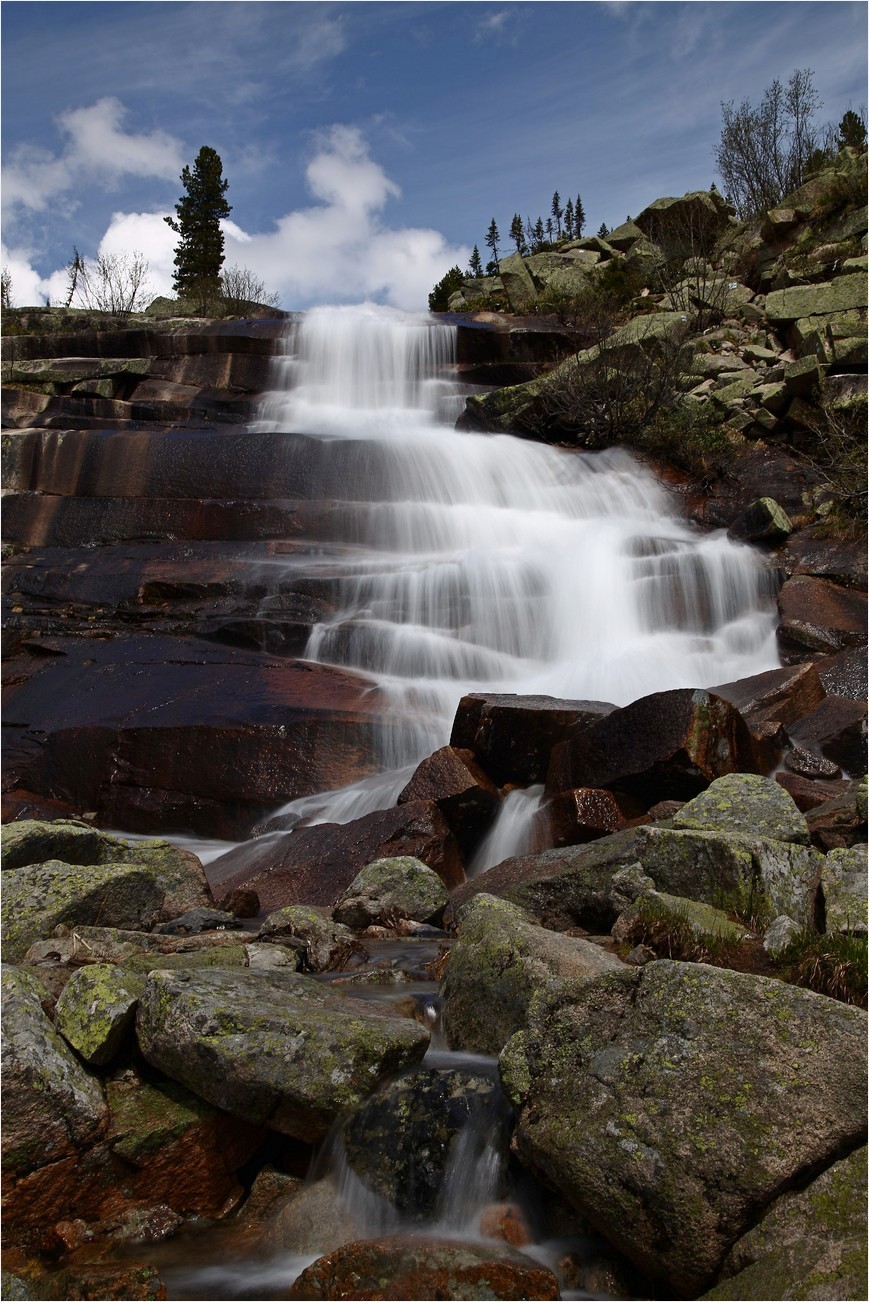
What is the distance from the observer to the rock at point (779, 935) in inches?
179

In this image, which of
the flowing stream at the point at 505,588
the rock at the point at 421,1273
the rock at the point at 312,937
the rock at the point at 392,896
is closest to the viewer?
the rock at the point at 421,1273

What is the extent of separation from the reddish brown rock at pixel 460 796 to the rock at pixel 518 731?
0.35 meters

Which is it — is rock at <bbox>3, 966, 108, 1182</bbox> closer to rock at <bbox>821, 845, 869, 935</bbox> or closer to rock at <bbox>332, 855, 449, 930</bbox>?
rock at <bbox>332, 855, 449, 930</bbox>

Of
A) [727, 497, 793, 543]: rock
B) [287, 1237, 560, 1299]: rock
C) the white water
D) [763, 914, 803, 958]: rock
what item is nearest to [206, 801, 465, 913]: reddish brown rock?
the white water

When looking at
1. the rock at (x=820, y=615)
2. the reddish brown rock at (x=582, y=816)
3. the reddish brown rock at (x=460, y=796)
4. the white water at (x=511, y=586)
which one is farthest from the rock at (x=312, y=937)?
the rock at (x=820, y=615)

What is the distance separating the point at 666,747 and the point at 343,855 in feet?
10.8

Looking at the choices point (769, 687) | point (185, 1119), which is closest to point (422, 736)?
point (769, 687)

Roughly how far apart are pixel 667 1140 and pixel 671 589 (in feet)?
41.4

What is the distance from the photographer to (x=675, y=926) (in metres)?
4.86

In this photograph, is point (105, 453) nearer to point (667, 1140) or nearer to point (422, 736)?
point (422, 736)

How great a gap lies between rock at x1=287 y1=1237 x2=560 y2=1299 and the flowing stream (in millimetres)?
1887

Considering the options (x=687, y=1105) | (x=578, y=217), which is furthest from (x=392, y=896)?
(x=578, y=217)

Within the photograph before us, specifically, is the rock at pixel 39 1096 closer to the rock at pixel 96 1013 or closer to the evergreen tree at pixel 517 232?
the rock at pixel 96 1013

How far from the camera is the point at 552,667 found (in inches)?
551
